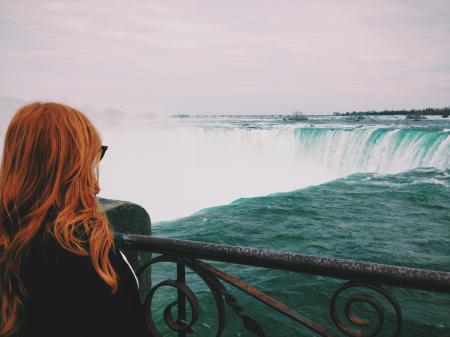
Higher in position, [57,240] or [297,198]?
[57,240]

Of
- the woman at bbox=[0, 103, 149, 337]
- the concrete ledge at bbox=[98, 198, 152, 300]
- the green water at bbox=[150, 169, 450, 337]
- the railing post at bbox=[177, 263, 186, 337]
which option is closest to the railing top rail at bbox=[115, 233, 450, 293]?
the railing post at bbox=[177, 263, 186, 337]

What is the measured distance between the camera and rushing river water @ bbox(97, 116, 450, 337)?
26.7 ft

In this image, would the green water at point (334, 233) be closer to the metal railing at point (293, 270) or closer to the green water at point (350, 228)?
the green water at point (350, 228)

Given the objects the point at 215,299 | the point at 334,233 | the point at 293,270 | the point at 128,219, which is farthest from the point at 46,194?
the point at 334,233

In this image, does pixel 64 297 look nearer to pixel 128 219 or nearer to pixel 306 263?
pixel 306 263

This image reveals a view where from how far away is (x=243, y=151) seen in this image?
28.3 metres

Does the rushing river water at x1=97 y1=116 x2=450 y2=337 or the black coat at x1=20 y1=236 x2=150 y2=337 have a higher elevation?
the black coat at x1=20 y1=236 x2=150 y2=337

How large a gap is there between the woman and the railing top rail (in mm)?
411

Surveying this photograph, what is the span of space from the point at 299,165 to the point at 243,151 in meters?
4.42

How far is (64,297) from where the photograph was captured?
3.43 feet

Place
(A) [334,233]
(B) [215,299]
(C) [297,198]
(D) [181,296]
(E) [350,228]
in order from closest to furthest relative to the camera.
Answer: (B) [215,299], (D) [181,296], (A) [334,233], (E) [350,228], (C) [297,198]

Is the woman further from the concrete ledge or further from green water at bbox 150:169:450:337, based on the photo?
green water at bbox 150:169:450:337

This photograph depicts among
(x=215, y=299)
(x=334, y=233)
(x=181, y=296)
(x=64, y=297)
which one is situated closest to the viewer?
(x=64, y=297)

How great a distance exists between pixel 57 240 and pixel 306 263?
0.87m
